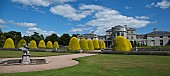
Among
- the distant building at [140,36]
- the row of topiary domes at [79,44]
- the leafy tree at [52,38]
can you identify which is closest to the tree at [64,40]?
the leafy tree at [52,38]

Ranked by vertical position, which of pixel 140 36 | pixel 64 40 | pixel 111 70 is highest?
pixel 140 36

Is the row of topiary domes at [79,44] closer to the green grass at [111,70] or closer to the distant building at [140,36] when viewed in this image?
the distant building at [140,36]

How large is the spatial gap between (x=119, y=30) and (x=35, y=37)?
36.8m

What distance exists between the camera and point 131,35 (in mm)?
84000

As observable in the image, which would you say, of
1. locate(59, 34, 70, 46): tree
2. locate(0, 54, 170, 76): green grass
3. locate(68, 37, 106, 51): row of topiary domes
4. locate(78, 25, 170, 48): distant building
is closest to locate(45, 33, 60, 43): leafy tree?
locate(59, 34, 70, 46): tree

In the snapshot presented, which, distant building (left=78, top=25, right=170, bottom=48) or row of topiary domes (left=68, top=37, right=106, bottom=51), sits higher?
distant building (left=78, top=25, right=170, bottom=48)

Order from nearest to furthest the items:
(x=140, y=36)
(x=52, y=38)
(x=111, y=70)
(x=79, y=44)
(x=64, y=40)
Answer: (x=111, y=70)
(x=79, y=44)
(x=140, y=36)
(x=52, y=38)
(x=64, y=40)

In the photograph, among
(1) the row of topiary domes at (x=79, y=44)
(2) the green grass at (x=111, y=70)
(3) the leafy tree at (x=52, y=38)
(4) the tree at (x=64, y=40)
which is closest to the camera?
(2) the green grass at (x=111, y=70)

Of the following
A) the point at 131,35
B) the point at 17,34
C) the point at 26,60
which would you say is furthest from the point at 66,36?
the point at 26,60

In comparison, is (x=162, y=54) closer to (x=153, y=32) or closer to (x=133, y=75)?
(x=133, y=75)

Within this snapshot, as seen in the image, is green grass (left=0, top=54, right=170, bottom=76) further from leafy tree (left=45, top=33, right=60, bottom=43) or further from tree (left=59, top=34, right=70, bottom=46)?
tree (left=59, top=34, right=70, bottom=46)

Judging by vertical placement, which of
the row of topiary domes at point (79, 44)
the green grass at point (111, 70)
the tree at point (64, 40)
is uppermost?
the tree at point (64, 40)

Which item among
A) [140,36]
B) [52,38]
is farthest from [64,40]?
[140,36]

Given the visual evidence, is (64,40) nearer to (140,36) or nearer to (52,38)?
(52,38)
